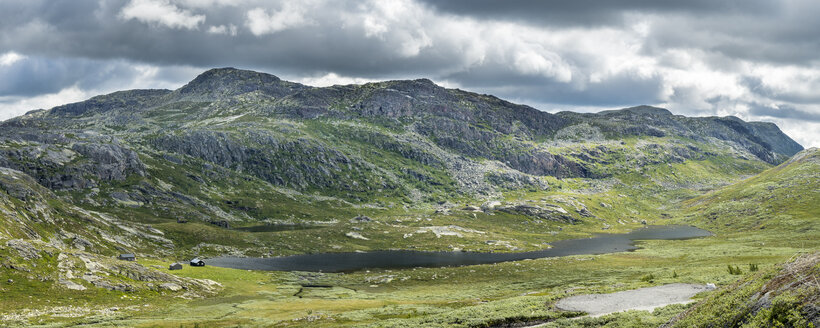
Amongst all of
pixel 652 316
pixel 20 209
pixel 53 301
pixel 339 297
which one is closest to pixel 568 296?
pixel 652 316

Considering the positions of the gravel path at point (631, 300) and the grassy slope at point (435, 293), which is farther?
the grassy slope at point (435, 293)

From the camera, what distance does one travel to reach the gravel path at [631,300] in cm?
4244

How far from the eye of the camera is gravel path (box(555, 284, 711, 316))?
42438 millimetres

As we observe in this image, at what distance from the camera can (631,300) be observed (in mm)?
46219

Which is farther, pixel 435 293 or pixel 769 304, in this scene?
pixel 435 293

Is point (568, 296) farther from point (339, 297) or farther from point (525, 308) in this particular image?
point (339, 297)

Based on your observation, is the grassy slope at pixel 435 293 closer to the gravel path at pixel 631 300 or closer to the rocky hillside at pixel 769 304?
the gravel path at pixel 631 300

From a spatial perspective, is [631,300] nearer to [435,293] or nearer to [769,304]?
[769,304]

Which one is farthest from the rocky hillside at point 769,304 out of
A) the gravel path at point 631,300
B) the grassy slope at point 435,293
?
the gravel path at point 631,300

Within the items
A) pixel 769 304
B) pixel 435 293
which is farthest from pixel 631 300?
pixel 435 293

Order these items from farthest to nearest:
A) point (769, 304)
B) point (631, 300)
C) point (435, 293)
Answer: point (435, 293)
point (631, 300)
point (769, 304)

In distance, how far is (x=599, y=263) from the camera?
15212 cm

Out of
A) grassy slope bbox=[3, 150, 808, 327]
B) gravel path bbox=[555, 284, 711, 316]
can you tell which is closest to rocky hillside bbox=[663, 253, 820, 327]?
grassy slope bbox=[3, 150, 808, 327]

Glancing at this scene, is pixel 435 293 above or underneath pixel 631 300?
underneath
